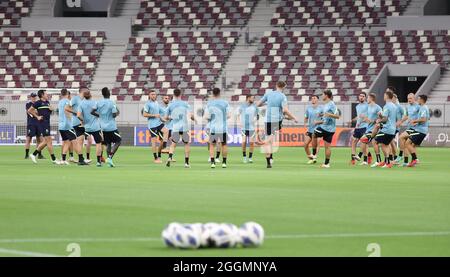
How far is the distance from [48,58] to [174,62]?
24.3 feet

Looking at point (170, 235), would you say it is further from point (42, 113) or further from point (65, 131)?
point (42, 113)

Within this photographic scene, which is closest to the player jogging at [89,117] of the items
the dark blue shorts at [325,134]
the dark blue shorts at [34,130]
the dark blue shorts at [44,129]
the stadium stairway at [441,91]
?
the dark blue shorts at [44,129]

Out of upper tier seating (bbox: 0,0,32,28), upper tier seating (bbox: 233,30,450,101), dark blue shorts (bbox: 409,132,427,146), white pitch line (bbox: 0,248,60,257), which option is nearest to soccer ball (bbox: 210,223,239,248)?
white pitch line (bbox: 0,248,60,257)

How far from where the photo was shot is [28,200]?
17.9 metres

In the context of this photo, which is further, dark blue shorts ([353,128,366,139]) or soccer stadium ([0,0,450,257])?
dark blue shorts ([353,128,366,139])

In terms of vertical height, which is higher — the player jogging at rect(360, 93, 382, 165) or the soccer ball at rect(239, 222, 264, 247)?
the player jogging at rect(360, 93, 382, 165)

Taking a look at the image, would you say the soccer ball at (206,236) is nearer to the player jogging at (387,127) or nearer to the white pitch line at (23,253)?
the white pitch line at (23,253)

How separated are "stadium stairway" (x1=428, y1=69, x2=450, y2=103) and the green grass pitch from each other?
2629 centimetres

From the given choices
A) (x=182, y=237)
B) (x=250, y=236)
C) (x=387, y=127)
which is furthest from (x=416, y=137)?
(x=182, y=237)

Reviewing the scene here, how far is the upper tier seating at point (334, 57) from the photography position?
188ft

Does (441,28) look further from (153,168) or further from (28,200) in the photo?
(28,200)

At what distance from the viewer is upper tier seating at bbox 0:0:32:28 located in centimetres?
6481

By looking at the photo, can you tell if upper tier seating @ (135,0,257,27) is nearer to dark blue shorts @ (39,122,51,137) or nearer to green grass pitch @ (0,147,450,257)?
dark blue shorts @ (39,122,51,137)

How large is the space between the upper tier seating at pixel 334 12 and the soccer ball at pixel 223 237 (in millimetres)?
50320
